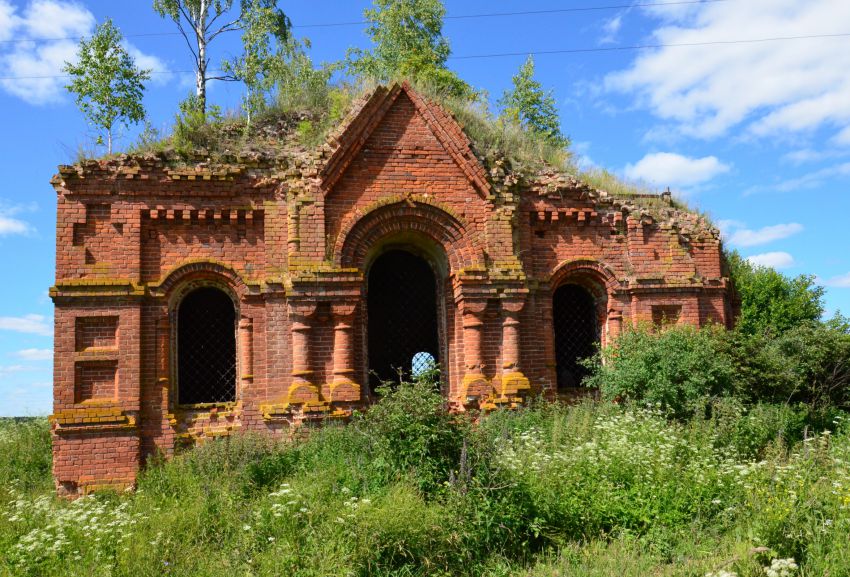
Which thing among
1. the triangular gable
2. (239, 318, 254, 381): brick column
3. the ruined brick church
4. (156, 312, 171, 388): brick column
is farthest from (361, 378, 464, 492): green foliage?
the triangular gable

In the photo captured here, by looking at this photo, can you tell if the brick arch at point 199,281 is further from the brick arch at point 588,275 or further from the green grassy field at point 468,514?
the brick arch at point 588,275

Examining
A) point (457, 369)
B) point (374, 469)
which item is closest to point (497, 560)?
point (374, 469)

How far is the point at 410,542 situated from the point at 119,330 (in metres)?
6.80

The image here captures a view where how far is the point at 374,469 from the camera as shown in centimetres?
761

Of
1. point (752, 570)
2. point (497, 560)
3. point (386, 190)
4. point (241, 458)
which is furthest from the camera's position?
point (386, 190)

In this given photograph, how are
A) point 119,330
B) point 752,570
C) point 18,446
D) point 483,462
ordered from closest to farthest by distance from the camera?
point 752,570 < point 483,462 < point 119,330 < point 18,446

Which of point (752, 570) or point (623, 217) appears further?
point (623, 217)

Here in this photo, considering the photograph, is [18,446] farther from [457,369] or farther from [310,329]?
[457,369]

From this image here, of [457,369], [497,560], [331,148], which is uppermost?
[331,148]

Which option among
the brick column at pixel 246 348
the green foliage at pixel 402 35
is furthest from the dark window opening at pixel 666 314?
the green foliage at pixel 402 35

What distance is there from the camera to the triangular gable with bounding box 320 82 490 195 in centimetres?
1185

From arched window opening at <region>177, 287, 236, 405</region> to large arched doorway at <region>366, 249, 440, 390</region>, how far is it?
10.5 feet

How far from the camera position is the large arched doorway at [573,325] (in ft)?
43.4

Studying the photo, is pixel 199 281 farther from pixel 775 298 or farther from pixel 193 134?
pixel 775 298
